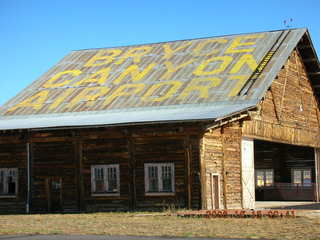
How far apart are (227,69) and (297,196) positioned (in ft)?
40.3

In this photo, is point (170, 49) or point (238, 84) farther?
point (170, 49)

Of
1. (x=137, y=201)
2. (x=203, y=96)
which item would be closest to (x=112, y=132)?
(x=137, y=201)

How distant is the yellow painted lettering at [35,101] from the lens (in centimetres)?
4355

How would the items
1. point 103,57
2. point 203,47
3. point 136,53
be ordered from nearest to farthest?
point 203,47 < point 136,53 < point 103,57

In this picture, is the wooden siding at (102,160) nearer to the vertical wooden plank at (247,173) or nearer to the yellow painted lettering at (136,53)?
the vertical wooden plank at (247,173)

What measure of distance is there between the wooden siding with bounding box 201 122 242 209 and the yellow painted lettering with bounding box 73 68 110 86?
36.3 ft

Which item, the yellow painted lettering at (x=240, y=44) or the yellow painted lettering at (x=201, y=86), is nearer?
the yellow painted lettering at (x=201, y=86)

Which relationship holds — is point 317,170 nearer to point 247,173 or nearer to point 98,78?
point 247,173

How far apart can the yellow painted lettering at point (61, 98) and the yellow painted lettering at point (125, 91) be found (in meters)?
3.07

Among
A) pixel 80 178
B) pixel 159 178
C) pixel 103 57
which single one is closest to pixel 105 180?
pixel 80 178

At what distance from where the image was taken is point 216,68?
139 feet

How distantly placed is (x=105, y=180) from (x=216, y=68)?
1079cm

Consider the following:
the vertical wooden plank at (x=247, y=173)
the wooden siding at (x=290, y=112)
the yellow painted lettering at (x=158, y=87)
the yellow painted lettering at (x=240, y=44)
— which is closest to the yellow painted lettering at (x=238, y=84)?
the wooden siding at (x=290, y=112)

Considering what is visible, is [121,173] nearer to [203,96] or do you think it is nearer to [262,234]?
[203,96]
